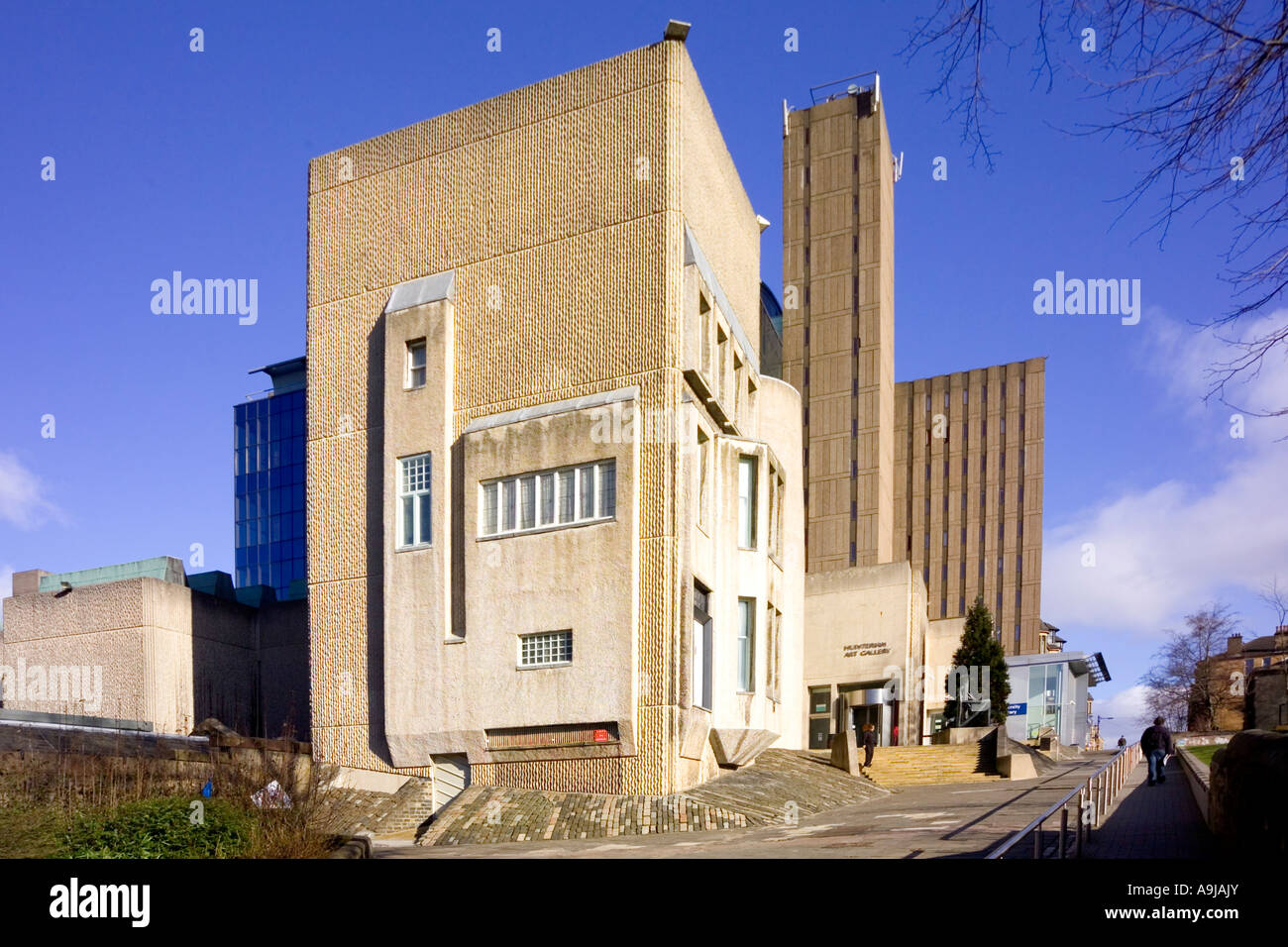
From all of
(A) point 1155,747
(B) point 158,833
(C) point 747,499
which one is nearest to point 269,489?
(C) point 747,499

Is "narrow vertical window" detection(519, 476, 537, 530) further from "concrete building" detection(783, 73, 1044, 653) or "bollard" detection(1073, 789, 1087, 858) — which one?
"concrete building" detection(783, 73, 1044, 653)

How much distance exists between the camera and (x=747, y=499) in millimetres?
32781

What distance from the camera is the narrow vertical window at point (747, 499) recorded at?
107 feet

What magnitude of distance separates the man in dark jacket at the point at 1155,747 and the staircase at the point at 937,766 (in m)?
9.24

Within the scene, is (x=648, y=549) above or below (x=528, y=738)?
above

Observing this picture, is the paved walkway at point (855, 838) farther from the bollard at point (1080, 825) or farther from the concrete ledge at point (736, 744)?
the concrete ledge at point (736, 744)

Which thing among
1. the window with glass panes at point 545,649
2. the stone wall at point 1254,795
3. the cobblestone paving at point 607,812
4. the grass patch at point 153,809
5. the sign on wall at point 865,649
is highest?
the stone wall at point 1254,795

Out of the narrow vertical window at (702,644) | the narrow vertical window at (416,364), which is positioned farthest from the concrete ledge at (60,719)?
the narrow vertical window at (702,644)

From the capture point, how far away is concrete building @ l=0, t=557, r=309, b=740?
133 feet

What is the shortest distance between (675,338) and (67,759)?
16003 mm

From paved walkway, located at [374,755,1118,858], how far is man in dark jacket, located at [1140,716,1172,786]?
1317 millimetres
